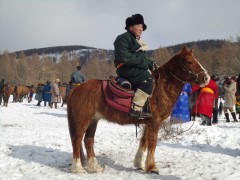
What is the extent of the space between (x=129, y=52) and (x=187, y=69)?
3.48 ft

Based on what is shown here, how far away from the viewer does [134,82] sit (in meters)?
5.21

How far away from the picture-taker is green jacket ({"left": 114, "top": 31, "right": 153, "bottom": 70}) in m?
5.08

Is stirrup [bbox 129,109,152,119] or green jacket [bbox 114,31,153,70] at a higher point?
green jacket [bbox 114,31,153,70]

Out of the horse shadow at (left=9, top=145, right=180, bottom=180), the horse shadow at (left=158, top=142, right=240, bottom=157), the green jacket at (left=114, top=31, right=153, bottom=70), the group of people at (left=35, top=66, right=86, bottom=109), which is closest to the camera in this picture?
the green jacket at (left=114, top=31, right=153, bottom=70)

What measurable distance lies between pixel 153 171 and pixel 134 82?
1.59 m

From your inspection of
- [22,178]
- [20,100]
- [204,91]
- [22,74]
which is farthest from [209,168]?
[22,74]

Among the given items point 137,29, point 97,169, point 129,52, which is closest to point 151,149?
point 97,169

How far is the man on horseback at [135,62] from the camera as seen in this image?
506 centimetres

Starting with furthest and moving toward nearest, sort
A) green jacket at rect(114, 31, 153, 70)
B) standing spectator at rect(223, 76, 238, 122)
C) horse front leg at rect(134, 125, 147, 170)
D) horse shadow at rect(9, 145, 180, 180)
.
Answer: standing spectator at rect(223, 76, 238, 122), horse shadow at rect(9, 145, 180, 180), horse front leg at rect(134, 125, 147, 170), green jacket at rect(114, 31, 153, 70)

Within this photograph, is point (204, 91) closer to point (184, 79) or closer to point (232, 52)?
point (184, 79)

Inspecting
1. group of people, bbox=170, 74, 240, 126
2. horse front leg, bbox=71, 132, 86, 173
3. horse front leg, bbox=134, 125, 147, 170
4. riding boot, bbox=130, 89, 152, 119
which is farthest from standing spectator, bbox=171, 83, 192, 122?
horse front leg, bbox=71, 132, 86, 173

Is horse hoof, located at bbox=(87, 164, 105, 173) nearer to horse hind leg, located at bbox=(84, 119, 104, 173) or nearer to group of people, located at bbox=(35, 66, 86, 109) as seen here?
horse hind leg, located at bbox=(84, 119, 104, 173)

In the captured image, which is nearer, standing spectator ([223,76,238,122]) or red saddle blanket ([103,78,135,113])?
red saddle blanket ([103,78,135,113])

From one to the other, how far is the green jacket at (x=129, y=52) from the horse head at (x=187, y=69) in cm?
50
